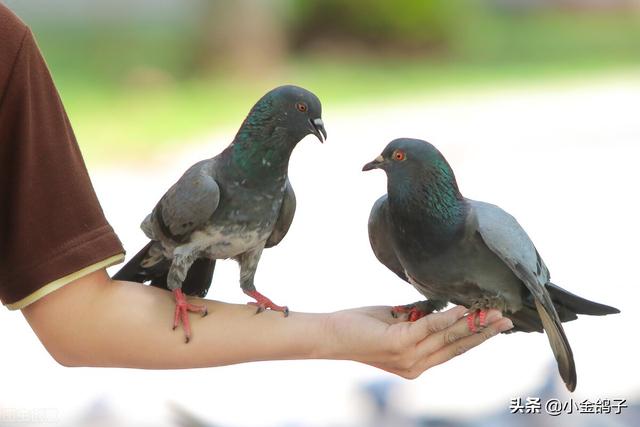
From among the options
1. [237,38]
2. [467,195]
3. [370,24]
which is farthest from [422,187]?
[370,24]

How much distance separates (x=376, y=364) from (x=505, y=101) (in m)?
9.09

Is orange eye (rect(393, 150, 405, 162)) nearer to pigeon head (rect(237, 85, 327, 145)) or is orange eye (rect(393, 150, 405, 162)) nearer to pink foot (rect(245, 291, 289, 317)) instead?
pigeon head (rect(237, 85, 327, 145))

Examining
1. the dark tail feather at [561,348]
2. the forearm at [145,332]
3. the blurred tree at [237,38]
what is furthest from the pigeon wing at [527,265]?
the blurred tree at [237,38]

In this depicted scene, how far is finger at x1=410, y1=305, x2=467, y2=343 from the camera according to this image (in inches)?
72.9

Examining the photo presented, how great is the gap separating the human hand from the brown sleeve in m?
0.48

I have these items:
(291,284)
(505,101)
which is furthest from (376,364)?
(505,101)

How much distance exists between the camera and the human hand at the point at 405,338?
73.5 inches

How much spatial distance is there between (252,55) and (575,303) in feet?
32.1

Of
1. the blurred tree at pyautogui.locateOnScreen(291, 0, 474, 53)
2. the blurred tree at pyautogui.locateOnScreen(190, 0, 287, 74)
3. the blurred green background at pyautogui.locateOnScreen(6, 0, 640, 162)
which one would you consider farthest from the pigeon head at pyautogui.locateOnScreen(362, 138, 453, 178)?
the blurred tree at pyautogui.locateOnScreen(291, 0, 474, 53)

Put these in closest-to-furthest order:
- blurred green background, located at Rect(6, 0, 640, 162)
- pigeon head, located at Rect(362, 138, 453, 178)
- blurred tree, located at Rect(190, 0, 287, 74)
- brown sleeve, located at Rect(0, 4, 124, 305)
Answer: brown sleeve, located at Rect(0, 4, 124, 305) < pigeon head, located at Rect(362, 138, 453, 178) < blurred green background, located at Rect(6, 0, 640, 162) < blurred tree, located at Rect(190, 0, 287, 74)

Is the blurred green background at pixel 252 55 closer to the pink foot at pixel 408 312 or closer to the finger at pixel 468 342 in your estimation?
the pink foot at pixel 408 312

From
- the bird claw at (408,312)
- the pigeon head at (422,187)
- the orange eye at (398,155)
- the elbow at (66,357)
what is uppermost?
the orange eye at (398,155)

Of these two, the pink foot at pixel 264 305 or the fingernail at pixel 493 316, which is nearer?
the fingernail at pixel 493 316

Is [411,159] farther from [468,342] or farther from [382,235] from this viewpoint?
[468,342]
